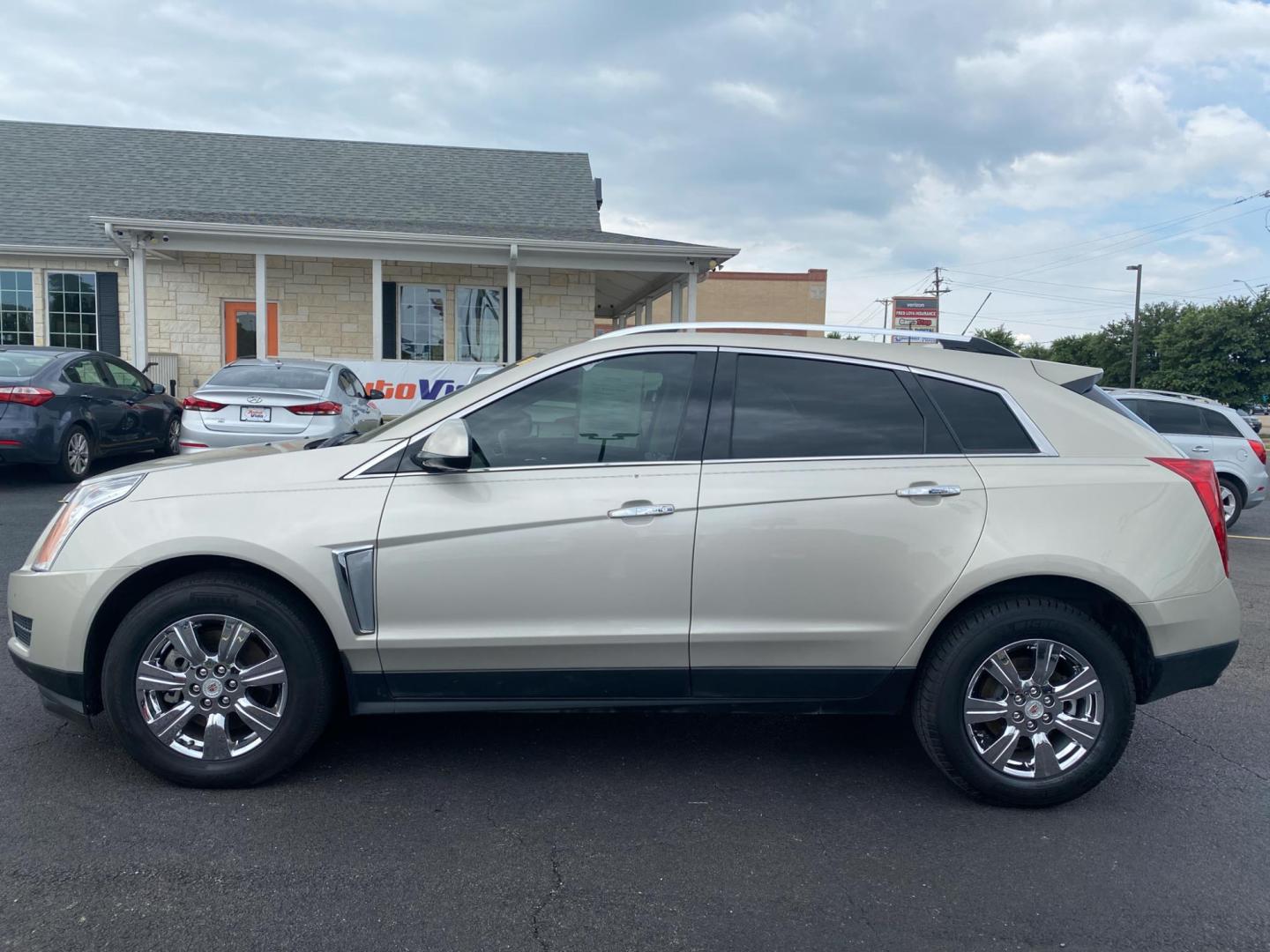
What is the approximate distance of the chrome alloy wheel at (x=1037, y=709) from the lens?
3.74m

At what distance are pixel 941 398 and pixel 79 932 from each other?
3354 mm

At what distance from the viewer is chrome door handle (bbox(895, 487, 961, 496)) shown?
12.2 feet

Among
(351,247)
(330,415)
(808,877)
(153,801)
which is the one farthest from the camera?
(351,247)

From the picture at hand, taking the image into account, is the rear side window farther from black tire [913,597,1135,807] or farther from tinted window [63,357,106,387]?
tinted window [63,357,106,387]

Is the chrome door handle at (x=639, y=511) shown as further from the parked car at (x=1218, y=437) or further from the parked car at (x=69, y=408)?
the parked car at (x=1218, y=437)

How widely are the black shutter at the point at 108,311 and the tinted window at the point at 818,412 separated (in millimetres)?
18956

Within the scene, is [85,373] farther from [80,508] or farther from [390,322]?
[80,508]

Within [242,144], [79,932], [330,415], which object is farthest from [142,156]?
[79,932]

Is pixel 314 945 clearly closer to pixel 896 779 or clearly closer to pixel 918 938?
pixel 918 938

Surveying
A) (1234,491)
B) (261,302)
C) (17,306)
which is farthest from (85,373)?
(1234,491)

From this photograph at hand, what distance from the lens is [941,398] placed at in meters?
3.93

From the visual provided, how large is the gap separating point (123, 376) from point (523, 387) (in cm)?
1060

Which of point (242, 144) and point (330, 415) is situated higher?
point (242, 144)

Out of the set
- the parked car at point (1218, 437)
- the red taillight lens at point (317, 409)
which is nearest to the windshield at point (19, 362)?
the red taillight lens at point (317, 409)
